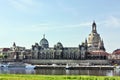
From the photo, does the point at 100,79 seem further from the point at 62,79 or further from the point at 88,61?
the point at 88,61

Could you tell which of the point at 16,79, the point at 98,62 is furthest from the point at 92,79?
the point at 98,62

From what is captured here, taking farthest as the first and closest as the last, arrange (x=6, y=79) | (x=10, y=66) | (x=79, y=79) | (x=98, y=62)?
(x=98, y=62), (x=10, y=66), (x=79, y=79), (x=6, y=79)

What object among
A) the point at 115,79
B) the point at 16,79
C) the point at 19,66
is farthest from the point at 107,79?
the point at 19,66

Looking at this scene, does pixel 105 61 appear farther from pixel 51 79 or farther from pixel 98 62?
pixel 51 79

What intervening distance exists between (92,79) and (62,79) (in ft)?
12.7

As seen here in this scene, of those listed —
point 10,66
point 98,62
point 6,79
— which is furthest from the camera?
point 98,62

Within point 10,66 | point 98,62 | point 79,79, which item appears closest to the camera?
point 79,79

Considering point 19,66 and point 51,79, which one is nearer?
point 51,79

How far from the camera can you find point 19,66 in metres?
166

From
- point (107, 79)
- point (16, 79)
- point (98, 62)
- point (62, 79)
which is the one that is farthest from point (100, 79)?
point (98, 62)

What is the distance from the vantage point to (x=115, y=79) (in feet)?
155

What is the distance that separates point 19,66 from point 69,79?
4727 inches

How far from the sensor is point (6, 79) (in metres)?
44.8

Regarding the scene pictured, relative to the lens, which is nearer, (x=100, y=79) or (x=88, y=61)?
(x=100, y=79)
